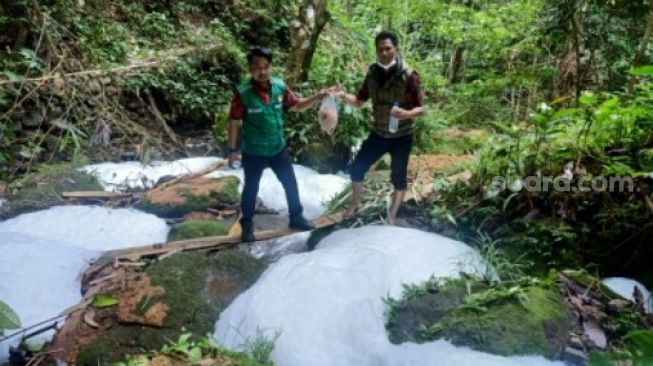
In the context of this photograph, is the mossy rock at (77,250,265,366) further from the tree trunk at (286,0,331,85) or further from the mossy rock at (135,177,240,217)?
the tree trunk at (286,0,331,85)

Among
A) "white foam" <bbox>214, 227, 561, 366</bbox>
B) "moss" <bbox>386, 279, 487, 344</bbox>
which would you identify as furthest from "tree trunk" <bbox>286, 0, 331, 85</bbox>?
"moss" <bbox>386, 279, 487, 344</bbox>

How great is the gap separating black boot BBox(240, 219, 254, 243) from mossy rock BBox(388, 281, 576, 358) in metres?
1.97

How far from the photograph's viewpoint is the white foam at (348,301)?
149 inches

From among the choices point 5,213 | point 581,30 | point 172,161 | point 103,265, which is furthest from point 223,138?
point 581,30

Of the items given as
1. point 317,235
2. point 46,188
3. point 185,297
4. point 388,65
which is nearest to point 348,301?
point 185,297

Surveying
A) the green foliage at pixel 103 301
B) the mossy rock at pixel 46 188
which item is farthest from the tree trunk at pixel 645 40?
the mossy rock at pixel 46 188

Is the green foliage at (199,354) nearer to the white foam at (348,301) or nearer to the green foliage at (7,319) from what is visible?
the white foam at (348,301)

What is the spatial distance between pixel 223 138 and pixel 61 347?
518cm

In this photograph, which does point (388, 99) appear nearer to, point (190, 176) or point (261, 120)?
point (261, 120)

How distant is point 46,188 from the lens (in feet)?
21.9

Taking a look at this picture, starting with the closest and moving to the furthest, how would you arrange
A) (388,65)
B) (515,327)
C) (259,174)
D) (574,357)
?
(574,357) → (515,327) → (388,65) → (259,174)

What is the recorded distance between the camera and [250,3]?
1241cm

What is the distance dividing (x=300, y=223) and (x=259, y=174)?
794 millimetres

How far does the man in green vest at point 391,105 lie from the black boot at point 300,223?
2.45 feet
